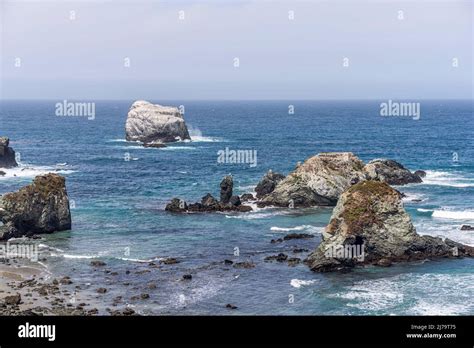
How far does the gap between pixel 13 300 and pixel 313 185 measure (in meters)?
49.7

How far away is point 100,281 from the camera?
59188 mm

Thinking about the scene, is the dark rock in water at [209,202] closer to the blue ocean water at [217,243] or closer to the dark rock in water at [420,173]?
the blue ocean water at [217,243]

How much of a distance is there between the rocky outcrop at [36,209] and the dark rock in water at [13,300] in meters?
21.3

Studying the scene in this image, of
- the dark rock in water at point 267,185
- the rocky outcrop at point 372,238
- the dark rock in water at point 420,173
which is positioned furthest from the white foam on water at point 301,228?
the dark rock in water at point 420,173

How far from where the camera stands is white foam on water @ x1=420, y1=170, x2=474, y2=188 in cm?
10819

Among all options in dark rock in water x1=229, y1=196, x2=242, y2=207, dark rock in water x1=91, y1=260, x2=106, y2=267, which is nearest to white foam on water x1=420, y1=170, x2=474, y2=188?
→ dark rock in water x1=229, y1=196, x2=242, y2=207

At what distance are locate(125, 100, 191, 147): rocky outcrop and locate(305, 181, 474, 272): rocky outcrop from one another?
102m

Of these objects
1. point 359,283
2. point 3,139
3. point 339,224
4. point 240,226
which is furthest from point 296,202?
point 3,139

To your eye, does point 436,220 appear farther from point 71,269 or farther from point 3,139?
point 3,139

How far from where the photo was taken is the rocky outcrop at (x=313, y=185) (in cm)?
9162

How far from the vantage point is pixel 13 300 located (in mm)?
51938

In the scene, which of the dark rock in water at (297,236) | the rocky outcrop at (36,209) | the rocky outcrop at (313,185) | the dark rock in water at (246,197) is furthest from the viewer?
the dark rock in water at (246,197)

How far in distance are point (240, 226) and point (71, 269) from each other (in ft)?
80.1

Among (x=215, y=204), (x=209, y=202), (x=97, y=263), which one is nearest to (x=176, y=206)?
(x=209, y=202)
